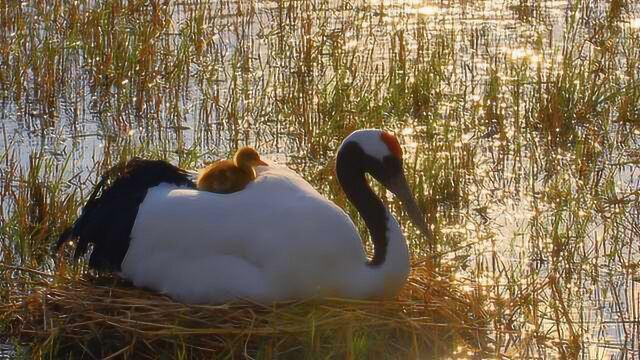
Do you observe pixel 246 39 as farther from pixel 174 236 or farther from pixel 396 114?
pixel 174 236

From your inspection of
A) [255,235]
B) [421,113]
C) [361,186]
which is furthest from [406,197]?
[421,113]

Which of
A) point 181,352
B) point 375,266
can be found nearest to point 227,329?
point 181,352

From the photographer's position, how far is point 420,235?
8.05 m

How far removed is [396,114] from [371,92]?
0.20 meters

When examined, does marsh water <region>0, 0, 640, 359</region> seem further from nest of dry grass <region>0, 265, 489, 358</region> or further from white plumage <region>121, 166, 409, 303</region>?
white plumage <region>121, 166, 409, 303</region>

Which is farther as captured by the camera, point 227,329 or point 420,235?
point 420,235

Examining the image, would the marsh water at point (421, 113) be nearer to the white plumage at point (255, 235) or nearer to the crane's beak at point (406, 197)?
the crane's beak at point (406, 197)

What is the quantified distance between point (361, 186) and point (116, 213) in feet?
3.46

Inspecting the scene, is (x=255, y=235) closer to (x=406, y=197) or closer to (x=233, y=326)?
(x=233, y=326)

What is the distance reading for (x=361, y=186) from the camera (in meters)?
7.20

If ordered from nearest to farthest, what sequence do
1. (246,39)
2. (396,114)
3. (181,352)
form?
(181,352) < (396,114) < (246,39)

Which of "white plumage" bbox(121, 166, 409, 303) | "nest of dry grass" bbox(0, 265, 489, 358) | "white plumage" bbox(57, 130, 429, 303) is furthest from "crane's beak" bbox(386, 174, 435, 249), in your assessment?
"nest of dry grass" bbox(0, 265, 489, 358)

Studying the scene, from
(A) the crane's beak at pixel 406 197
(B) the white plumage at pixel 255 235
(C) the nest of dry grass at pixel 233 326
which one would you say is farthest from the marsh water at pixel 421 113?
(B) the white plumage at pixel 255 235

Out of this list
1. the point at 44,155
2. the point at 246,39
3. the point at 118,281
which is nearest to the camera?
the point at 118,281
